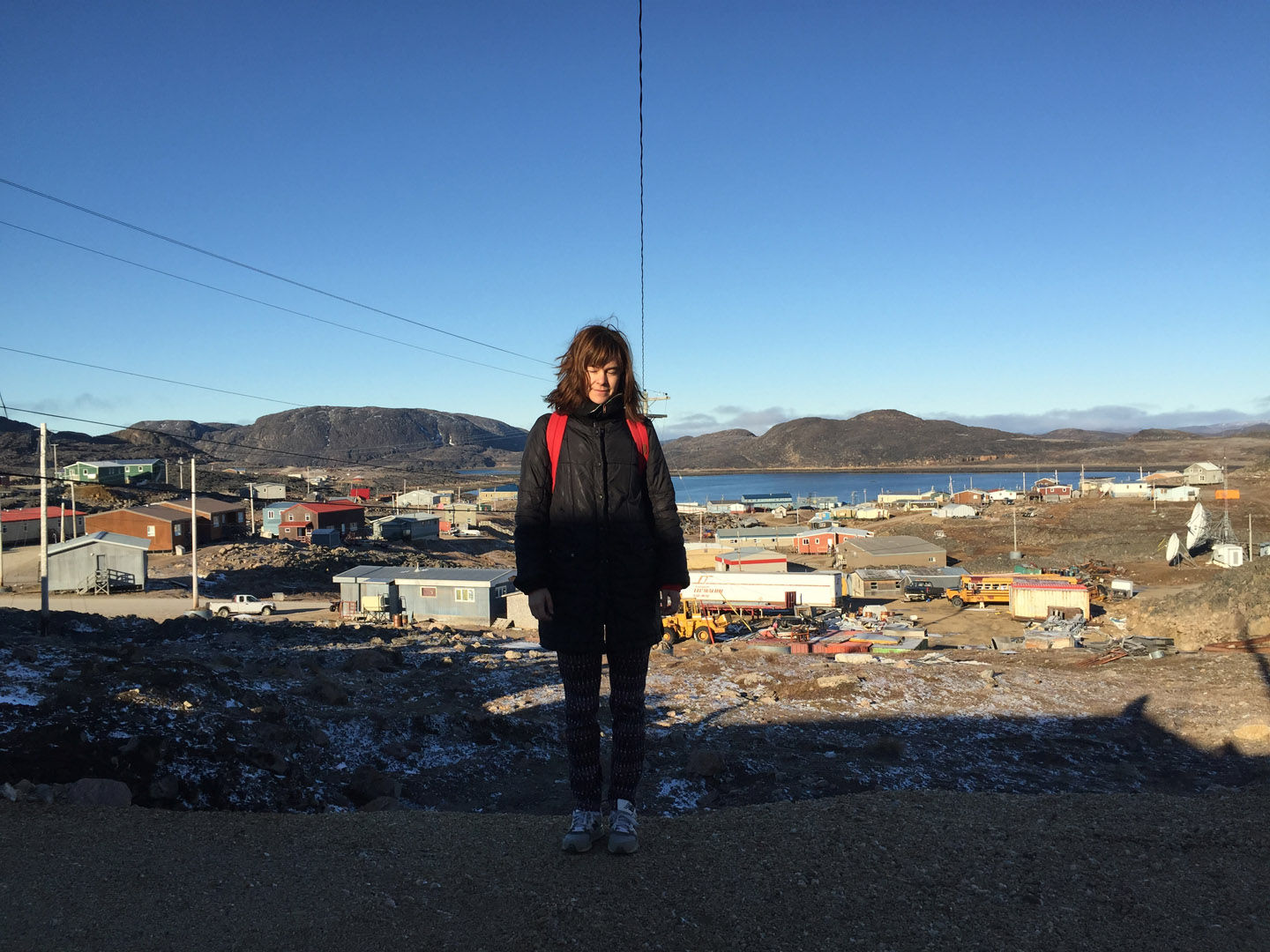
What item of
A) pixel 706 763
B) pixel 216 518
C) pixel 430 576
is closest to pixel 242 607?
pixel 430 576

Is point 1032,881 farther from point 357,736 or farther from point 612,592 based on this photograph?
point 357,736

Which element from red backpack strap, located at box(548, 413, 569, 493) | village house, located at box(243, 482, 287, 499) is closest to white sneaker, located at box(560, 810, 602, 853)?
red backpack strap, located at box(548, 413, 569, 493)

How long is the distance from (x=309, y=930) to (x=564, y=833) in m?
1.22

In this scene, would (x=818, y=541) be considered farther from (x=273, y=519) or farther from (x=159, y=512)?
(x=159, y=512)

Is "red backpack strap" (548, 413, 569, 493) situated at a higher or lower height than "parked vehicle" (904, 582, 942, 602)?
higher

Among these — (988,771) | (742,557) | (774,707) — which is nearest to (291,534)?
(742,557)

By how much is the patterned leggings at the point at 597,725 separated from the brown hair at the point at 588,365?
3.64 feet

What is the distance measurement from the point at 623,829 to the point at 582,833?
18 cm

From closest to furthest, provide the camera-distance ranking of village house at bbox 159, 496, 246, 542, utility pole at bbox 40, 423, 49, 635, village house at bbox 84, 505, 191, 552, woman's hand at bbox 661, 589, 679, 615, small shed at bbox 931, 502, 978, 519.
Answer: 1. woman's hand at bbox 661, 589, 679, 615
2. utility pole at bbox 40, 423, 49, 635
3. village house at bbox 84, 505, 191, 552
4. village house at bbox 159, 496, 246, 542
5. small shed at bbox 931, 502, 978, 519

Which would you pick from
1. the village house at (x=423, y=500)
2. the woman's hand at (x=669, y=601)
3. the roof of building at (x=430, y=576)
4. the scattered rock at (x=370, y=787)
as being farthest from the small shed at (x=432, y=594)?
the village house at (x=423, y=500)

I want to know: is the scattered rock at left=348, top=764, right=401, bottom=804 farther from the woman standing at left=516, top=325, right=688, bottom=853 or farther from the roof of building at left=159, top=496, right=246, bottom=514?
the roof of building at left=159, top=496, right=246, bottom=514

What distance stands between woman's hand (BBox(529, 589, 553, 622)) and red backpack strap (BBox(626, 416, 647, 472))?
0.69 meters

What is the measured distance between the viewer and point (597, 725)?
3486 mm

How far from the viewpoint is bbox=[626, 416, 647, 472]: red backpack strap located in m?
3.49
